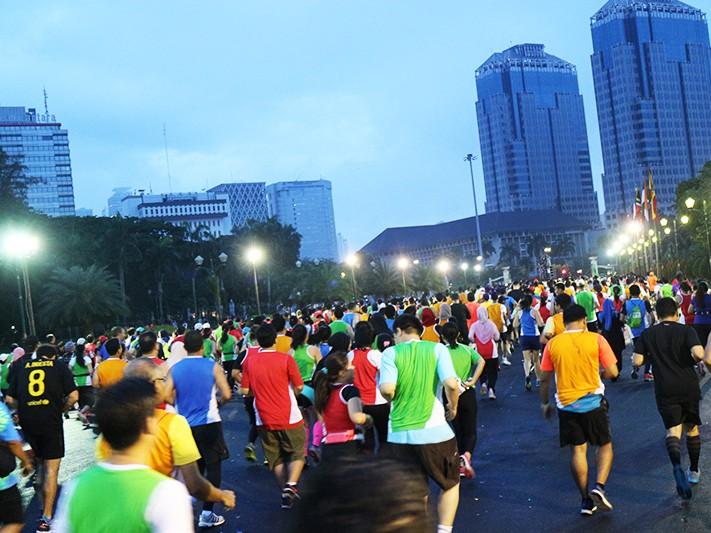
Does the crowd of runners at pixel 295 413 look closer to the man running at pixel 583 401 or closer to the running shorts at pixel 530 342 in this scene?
the man running at pixel 583 401

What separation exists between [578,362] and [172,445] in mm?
3786

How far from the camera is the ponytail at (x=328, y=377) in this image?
24.6 feet

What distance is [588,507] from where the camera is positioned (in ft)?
22.6

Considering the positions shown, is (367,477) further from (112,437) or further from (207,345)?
(207,345)

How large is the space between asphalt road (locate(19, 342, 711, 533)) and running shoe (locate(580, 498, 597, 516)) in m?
0.06

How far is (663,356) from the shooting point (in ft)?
24.1

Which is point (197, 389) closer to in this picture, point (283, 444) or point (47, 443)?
point (283, 444)

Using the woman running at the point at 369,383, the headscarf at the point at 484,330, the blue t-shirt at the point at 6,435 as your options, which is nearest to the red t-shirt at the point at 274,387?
the woman running at the point at 369,383

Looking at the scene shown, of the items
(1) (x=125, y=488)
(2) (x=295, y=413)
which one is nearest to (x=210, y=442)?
(2) (x=295, y=413)

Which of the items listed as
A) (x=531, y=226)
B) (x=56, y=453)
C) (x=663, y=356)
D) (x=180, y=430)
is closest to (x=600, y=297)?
(x=663, y=356)

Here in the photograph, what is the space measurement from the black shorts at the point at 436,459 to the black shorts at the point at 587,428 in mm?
1437

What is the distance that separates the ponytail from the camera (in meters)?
7.50

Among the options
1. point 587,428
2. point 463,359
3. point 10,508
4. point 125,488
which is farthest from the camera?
point 463,359

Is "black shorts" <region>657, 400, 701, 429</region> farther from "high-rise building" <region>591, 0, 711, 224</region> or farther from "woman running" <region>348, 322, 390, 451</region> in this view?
"high-rise building" <region>591, 0, 711, 224</region>
